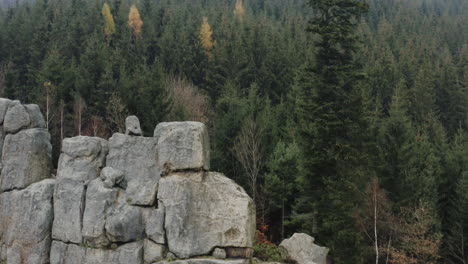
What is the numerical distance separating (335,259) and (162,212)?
10.8 m

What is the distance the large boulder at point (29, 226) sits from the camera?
2072cm

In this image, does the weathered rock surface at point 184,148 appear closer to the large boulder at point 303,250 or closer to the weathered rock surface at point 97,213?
the weathered rock surface at point 97,213

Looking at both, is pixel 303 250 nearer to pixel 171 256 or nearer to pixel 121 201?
pixel 171 256

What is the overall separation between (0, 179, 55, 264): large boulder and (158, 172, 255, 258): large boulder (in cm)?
593

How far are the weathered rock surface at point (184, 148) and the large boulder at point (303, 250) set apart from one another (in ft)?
20.6

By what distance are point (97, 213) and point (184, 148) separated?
198 inches

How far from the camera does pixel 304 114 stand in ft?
97.0

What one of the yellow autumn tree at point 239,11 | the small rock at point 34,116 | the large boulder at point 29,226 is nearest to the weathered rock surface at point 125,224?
the large boulder at point 29,226

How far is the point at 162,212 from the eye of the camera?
63.6ft

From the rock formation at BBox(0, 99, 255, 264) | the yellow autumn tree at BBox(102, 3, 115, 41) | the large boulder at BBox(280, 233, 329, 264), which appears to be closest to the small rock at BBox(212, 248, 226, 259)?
the rock formation at BBox(0, 99, 255, 264)

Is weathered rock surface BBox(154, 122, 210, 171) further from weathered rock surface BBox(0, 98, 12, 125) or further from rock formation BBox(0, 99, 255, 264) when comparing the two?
weathered rock surface BBox(0, 98, 12, 125)

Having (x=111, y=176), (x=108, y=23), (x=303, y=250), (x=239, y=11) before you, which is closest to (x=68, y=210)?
(x=111, y=176)

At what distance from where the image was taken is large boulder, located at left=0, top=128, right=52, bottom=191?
21922mm

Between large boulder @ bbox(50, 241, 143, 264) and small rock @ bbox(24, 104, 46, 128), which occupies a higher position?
small rock @ bbox(24, 104, 46, 128)
